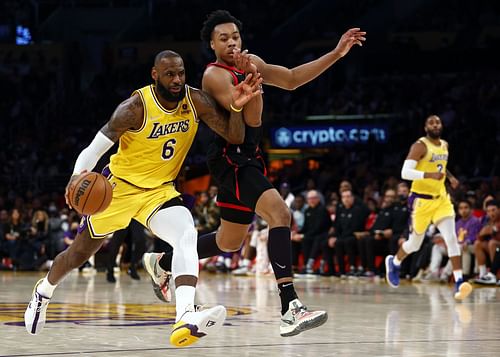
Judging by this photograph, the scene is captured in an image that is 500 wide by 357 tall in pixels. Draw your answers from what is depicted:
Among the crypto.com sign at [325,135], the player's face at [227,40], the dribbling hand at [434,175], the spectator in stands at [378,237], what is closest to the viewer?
the player's face at [227,40]

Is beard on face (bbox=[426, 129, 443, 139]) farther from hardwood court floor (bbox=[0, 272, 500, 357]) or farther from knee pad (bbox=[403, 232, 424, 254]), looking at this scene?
hardwood court floor (bbox=[0, 272, 500, 357])

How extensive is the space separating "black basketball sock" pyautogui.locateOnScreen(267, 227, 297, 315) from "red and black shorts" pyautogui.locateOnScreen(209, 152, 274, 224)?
0.28m

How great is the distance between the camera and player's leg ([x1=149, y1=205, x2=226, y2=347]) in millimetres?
5410

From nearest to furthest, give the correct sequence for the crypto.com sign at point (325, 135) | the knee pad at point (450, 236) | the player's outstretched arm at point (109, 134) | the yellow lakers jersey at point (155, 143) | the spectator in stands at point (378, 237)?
the player's outstretched arm at point (109, 134) < the yellow lakers jersey at point (155, 143) < the knee pad at point (450, 236) < the spectator in stands at point (378, 237) < the crypto.com sign at point (325, 135)

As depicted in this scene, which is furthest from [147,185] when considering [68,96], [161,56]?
[68,96]

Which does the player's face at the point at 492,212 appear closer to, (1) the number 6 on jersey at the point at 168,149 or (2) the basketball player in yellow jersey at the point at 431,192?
(2) the basketball player in yellow jersey at the point at 431,192

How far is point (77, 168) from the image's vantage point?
19.4 ft

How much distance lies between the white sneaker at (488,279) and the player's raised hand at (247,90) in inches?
314

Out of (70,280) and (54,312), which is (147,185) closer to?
(54,312)

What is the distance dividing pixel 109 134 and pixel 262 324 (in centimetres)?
Result: 229

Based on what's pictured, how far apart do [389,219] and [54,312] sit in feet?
24.2

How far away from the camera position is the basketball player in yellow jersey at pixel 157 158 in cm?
591

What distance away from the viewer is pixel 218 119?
6.21 meters

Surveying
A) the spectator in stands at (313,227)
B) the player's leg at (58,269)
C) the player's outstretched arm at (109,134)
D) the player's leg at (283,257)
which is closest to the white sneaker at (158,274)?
the player's leg at (58,269)
